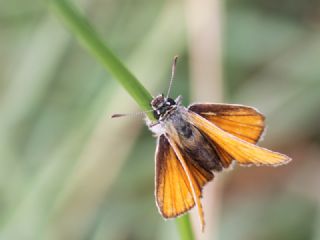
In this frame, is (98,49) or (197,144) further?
(197,144)

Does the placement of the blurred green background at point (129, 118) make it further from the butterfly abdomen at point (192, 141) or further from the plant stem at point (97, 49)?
the plant stem at point (97, 49)

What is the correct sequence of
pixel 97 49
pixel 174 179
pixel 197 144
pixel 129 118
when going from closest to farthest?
pixel 97 49
pixel 174 179
pixel 197 144
pixel 129 118

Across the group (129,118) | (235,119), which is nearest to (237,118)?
(235,119)

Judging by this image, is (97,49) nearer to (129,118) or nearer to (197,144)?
(197,144)

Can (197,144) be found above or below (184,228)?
above

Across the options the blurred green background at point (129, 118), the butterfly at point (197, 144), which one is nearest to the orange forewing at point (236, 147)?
the butterfly at point (197, 144)

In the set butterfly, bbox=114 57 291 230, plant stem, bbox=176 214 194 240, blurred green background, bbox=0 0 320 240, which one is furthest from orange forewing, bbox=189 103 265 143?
blurred green background, bbox=0 0 320 240

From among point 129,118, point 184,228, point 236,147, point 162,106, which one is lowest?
point 184,228

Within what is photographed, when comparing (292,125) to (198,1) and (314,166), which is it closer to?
(314,166)
